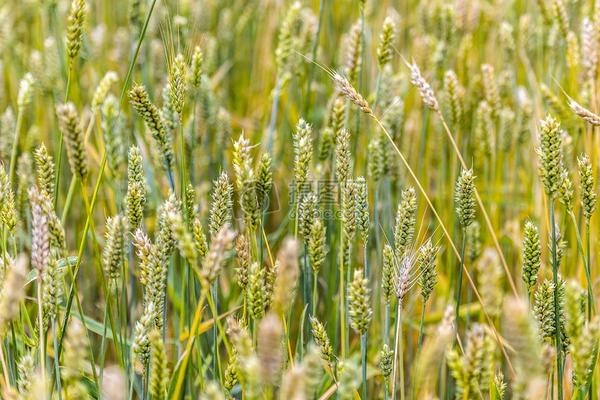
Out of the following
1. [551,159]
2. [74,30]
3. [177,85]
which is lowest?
[551,159]

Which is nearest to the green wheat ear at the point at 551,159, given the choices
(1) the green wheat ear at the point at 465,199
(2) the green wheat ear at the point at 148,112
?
(1) the green wheat ear at the point at 465,199

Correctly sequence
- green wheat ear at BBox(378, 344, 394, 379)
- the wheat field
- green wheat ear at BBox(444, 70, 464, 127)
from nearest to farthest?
the wheat field → green wheat ear at BBox(378, 344, 394, 379) → green wheat ear at BBox(444, 70, 464, 127)

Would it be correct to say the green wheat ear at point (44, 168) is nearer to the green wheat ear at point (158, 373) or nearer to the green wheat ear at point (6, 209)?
the green wheat ear at point (6, 209)

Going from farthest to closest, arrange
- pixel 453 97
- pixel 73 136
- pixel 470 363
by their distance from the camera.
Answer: pixel 453 97
pixel 73 136
pixel 470 363

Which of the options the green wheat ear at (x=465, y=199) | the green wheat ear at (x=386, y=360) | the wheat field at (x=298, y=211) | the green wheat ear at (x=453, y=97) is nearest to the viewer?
the wheat field at (x=298, y=211)

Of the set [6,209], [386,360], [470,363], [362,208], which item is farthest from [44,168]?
[470,363]

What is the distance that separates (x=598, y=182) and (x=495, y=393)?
0.73 meters

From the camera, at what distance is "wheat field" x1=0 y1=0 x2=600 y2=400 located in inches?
39.2

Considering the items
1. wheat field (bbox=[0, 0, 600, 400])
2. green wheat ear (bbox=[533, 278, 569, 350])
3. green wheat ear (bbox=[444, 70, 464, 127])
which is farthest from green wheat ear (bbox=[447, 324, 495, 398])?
green wheat ear (bbox=[444, 70, 464, 127])

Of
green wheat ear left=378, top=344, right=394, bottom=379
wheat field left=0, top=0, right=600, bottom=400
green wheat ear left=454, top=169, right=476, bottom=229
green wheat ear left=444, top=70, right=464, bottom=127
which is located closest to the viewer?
wheat field left=0, top=0, right=600, bottom=400

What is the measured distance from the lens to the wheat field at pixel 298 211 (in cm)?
100

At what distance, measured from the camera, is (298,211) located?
1.29m

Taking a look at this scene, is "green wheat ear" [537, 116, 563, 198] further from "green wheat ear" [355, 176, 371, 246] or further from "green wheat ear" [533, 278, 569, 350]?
"green wheat ear" [355, 176, 371, 246]

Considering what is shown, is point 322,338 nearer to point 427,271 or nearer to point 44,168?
point 427,271
